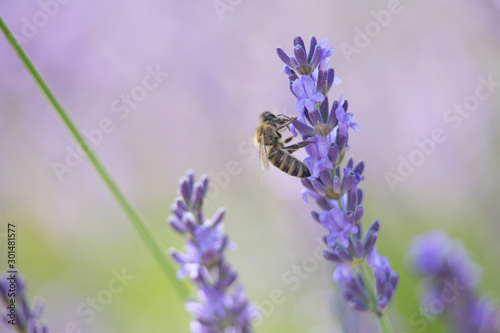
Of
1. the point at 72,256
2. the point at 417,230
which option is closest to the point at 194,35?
the point at 72,256

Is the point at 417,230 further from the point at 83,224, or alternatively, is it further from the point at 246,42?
the point at 83,224

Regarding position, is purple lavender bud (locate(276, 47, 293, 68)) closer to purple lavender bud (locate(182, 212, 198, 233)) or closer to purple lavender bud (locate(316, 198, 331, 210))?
purple lavender bud (locate(316, 198, 331, 210))

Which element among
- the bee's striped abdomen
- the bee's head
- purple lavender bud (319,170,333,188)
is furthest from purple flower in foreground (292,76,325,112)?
the bee's head

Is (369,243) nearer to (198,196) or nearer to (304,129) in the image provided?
(304,129)

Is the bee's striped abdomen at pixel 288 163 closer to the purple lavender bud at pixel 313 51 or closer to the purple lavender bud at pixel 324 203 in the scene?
the purple lavender bud at pixel 324 203

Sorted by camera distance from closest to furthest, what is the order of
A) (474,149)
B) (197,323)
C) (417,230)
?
1. (197,323)
2. (474,149)
3. (417,230)

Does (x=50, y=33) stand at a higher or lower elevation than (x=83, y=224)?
higher

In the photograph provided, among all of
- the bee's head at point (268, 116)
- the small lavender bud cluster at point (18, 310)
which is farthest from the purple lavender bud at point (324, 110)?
the small lavender bud cluster at point (18, 310)
